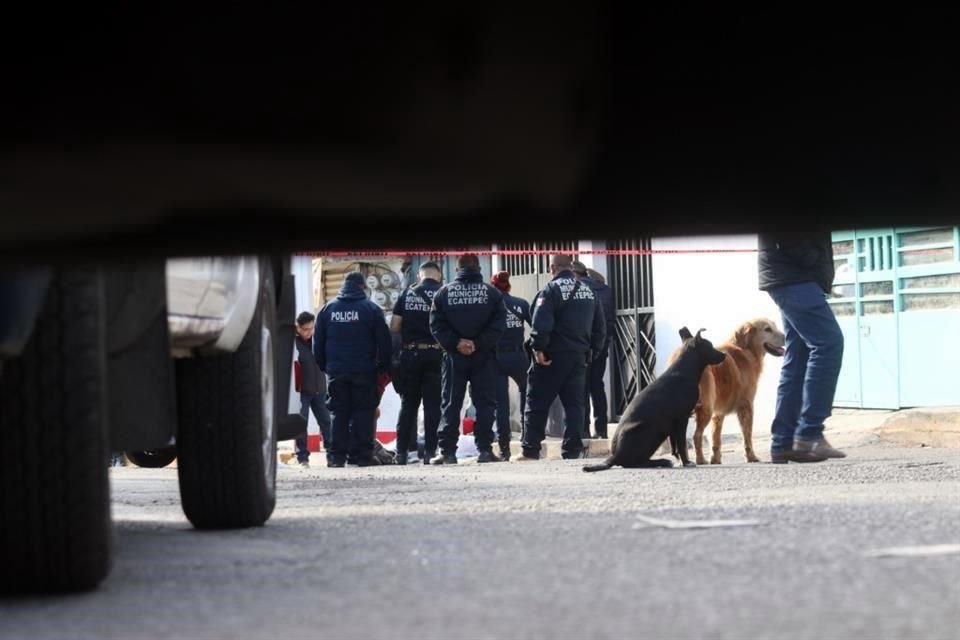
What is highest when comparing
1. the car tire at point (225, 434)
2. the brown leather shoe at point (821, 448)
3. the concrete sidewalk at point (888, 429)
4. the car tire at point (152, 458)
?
the car tire at point (225, 434)

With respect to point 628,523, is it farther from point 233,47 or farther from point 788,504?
point 233,47

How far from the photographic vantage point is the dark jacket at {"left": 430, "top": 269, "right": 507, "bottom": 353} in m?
13.9

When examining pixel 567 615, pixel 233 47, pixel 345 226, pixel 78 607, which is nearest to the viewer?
pixel 233 47

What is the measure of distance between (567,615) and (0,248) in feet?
4.99

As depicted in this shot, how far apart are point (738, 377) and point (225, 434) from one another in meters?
7.29

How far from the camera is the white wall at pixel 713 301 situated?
52.7ft

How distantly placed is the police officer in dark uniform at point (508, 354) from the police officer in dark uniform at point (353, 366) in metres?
1.23

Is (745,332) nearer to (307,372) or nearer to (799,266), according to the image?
(799,266)

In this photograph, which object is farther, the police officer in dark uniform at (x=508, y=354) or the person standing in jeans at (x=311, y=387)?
the person standing in jeans at (x=311, y=387)

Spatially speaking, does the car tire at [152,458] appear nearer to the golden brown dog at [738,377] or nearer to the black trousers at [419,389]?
the golden brown dog at [738,377]

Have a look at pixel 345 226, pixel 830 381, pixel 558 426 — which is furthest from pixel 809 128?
pixel 558 426

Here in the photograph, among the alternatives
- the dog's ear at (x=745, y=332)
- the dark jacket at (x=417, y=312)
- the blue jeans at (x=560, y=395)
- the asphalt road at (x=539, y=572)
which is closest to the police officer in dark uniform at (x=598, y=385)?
the blue jeans at (x=560, y=395)

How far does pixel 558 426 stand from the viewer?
18188 millimetres

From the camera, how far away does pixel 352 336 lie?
47.3 feet
